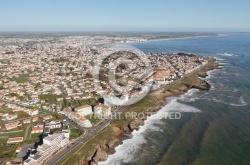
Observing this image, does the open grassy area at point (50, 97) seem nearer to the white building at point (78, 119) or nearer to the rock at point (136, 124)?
the white building at point (78, 119)

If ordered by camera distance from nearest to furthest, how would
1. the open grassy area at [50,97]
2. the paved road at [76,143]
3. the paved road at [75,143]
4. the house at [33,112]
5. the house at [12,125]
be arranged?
the paved road at [76,143] → the paved road at [75,143] → the house at [12,125] → the house at [33,112] → the open grassy area at [50,97]

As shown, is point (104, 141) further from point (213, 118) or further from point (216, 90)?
point (216, 90)

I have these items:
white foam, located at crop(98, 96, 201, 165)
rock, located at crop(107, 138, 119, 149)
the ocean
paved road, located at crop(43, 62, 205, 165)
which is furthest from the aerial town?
the ocean

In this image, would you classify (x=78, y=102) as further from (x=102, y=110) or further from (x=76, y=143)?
(x=76, y=143)

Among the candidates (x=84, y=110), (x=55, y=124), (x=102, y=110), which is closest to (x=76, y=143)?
(x=55, y=124)

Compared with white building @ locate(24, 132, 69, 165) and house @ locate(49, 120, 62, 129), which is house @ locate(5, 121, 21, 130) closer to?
house @ locate(49, 120, 62, 129)

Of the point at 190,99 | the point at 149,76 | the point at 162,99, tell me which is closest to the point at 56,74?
the point at 149,76

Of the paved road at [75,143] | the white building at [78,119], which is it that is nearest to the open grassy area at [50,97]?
the white building at [78,119]

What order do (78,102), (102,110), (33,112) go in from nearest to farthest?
(33,112)
(102,110)
(78,102)
